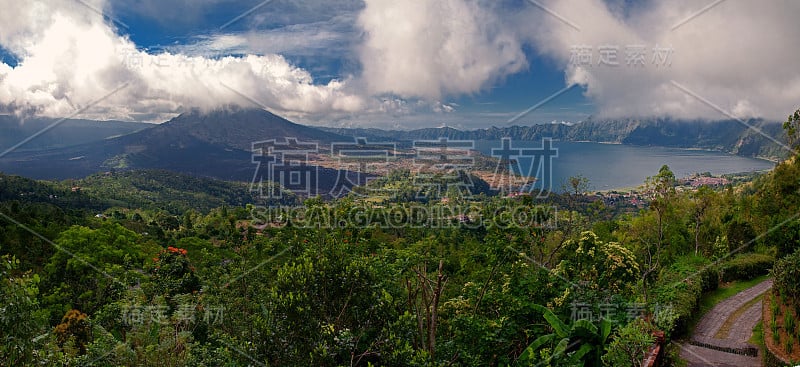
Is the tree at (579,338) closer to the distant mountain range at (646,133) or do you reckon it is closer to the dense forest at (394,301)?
the dense forest at (394,301)

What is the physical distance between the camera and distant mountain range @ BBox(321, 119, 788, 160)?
130625 mm

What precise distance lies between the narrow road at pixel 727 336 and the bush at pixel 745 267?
99 cm

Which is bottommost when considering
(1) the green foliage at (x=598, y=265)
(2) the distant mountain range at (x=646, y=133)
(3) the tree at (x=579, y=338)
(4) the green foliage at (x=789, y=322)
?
(4) the green foliage at (x=789, y=322)

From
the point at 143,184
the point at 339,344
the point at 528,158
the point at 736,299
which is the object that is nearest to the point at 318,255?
the point at 339,344

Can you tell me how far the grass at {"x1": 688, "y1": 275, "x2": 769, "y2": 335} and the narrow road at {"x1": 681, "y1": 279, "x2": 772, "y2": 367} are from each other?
96mm

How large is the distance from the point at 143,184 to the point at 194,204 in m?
22.4

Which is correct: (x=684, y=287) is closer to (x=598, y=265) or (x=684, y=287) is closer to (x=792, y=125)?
(x=792, y=125)

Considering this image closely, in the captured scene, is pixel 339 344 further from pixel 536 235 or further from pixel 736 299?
pixel 736 299

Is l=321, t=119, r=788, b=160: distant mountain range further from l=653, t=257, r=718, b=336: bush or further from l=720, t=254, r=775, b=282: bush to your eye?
l=653, t=257, r=718, b=336: bush

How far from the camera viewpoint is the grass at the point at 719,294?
9.12 meters

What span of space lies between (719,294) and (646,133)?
175 meters

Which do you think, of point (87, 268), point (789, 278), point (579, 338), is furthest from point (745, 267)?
point (87, 268)

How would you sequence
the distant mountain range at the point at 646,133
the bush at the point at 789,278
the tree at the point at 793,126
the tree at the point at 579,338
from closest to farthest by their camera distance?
1. the tree at the point at 579,338
2. the bush at the point at 789,278
3. the tree at the point at 793,126
4. the distant mountain range at the point at 646,133

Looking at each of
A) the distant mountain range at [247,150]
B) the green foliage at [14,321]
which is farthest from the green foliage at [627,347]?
the distant mountain range at [247,150]
